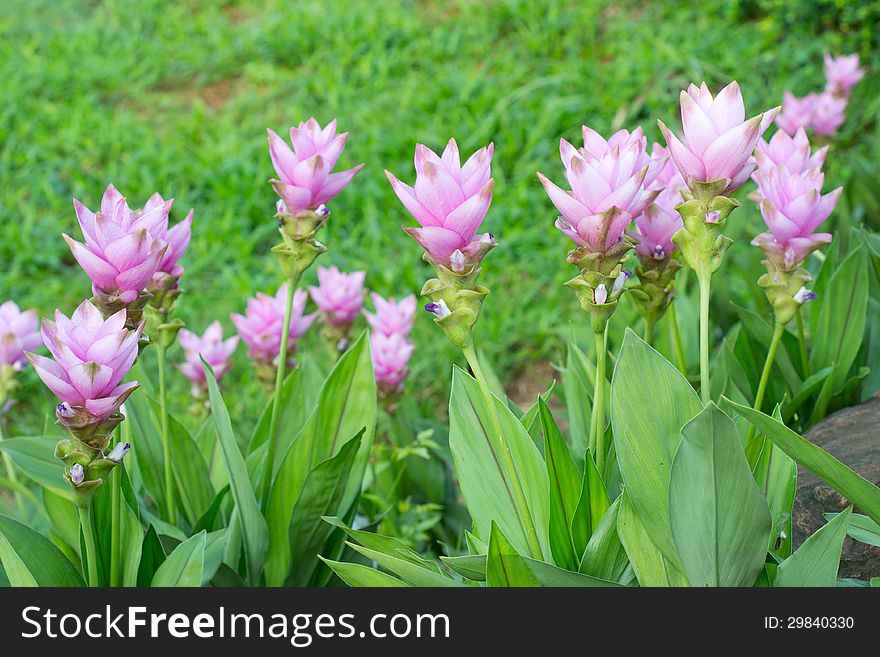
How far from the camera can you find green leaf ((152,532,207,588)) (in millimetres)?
1607

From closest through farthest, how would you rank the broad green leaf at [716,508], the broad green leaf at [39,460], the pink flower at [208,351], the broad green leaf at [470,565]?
the broad green leaf at [716,508] < the broad green leaf at [470,565] < the broad green leaf at [39,460] < the pink flower at [208,351]

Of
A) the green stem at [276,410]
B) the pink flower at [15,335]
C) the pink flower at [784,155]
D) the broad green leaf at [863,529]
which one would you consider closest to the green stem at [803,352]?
the pink flower at [784,155]

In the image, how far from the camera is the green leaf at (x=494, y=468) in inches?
62.7

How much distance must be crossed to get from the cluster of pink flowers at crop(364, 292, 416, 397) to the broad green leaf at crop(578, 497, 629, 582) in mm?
1147

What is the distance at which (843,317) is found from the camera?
2.30m

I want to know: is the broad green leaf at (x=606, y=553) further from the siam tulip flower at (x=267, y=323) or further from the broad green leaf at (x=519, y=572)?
the siam tulip flower at (x=267, y=323)

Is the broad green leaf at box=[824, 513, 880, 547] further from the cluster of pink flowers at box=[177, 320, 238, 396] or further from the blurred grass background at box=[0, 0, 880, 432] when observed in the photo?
the blurred grass background at box=[0, 0, 880, 432]

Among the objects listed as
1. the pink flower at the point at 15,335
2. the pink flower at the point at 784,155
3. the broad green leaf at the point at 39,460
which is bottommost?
the broad green leaf at the point at 39,460

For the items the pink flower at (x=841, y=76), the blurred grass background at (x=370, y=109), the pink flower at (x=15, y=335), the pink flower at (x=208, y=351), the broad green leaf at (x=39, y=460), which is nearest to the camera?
the broad green leaf at (x=39, y=460)

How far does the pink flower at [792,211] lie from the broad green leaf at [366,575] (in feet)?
2.90

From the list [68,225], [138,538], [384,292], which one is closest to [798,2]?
[384,292]

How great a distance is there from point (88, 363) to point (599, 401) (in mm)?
794

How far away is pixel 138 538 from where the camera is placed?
1726 millimetres
